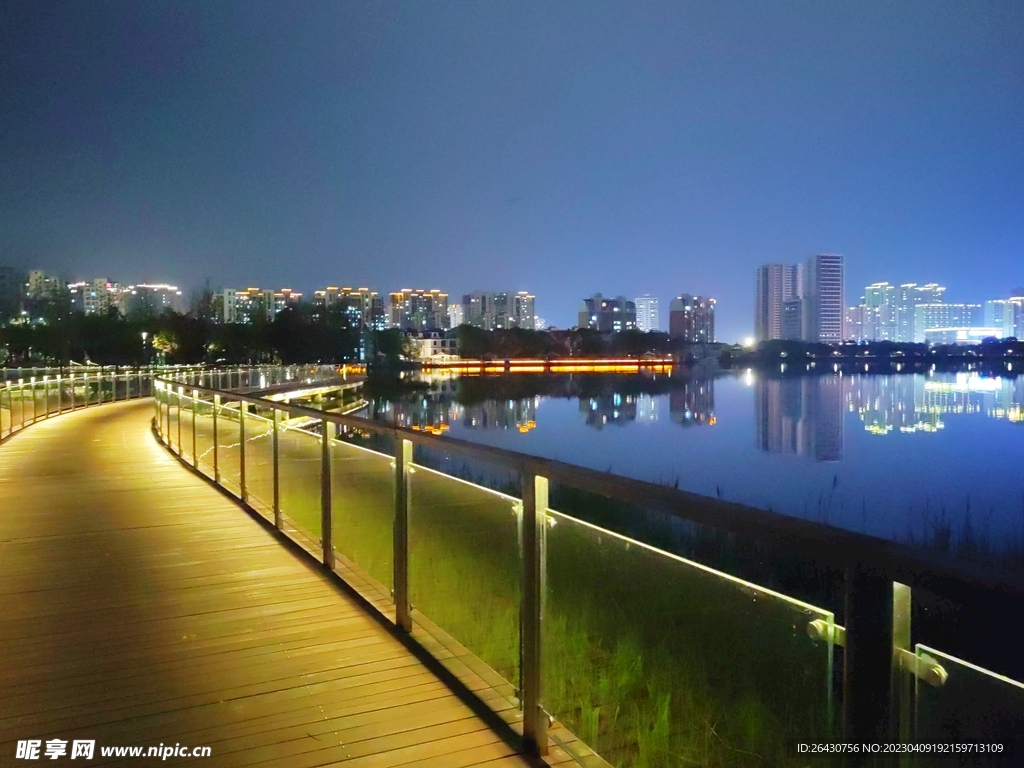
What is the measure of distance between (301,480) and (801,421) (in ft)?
106

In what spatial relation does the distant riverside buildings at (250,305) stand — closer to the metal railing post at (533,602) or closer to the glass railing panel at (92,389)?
the glass railing panel at (92,389)

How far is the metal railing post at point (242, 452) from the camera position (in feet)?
27.3

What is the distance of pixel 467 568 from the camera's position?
4.07m

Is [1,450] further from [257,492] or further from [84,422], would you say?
[257,492]

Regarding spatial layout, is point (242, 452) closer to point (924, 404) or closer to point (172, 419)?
point (172, 419)

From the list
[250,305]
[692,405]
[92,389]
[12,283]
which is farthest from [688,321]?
[92,389]

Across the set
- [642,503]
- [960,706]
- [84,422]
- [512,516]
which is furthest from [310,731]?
[84,422]

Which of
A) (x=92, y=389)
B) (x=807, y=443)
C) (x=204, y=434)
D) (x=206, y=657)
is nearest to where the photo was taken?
(x=206, y=657)

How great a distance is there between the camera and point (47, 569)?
590 centimetres

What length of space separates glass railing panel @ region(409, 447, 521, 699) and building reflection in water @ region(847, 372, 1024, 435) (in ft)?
98.8

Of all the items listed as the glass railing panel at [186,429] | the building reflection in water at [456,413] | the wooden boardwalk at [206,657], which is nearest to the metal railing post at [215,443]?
the glass railing panel at [186,429]

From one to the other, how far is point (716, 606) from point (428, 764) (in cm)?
126

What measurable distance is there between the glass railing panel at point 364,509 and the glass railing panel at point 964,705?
329cm

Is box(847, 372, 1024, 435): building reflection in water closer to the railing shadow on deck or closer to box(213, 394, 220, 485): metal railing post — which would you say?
box(213, 394, 220, 485): metal railing post
